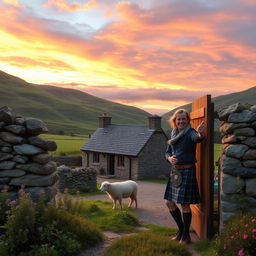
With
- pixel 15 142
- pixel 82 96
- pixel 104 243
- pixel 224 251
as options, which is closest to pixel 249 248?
pixel 224 251

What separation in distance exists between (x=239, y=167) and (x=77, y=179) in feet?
44.0

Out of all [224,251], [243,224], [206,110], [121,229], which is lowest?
[121,229]

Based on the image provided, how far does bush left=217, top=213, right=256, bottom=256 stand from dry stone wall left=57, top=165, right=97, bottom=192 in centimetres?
1316

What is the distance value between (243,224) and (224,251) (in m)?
0.53

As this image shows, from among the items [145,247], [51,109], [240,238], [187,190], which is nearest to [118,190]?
[187,190]

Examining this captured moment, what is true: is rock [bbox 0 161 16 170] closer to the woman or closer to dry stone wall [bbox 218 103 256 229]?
the woman

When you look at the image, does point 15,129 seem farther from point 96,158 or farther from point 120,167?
point 96,158

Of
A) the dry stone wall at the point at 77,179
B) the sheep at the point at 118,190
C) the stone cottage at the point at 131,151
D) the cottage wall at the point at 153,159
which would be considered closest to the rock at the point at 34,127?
the sheep at the point at 118,190

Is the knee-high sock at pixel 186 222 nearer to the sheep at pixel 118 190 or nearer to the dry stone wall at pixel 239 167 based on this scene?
the dry stone wall at pixel 239 167

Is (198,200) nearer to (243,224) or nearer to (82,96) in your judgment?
(243,224)

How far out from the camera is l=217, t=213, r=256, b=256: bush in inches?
200

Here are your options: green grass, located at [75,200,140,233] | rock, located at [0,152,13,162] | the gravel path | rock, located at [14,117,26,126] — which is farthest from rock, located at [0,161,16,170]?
green grass, located at [75,200,140,233]

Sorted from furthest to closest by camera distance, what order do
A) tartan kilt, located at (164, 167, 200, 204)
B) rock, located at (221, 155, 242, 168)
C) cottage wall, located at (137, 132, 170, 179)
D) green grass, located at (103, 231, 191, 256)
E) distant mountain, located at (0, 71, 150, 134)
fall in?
distant mountain, located at (0, 71, 150, 134) → cottage wall, located at (137, 132, 170, 179) → tartan kilt, located at (164, 167, 200, 204) → rock, located at (221, 155, 242, 168) → green grass, located at (103, 231, 191, 256)

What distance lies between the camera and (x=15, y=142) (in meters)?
7.12
